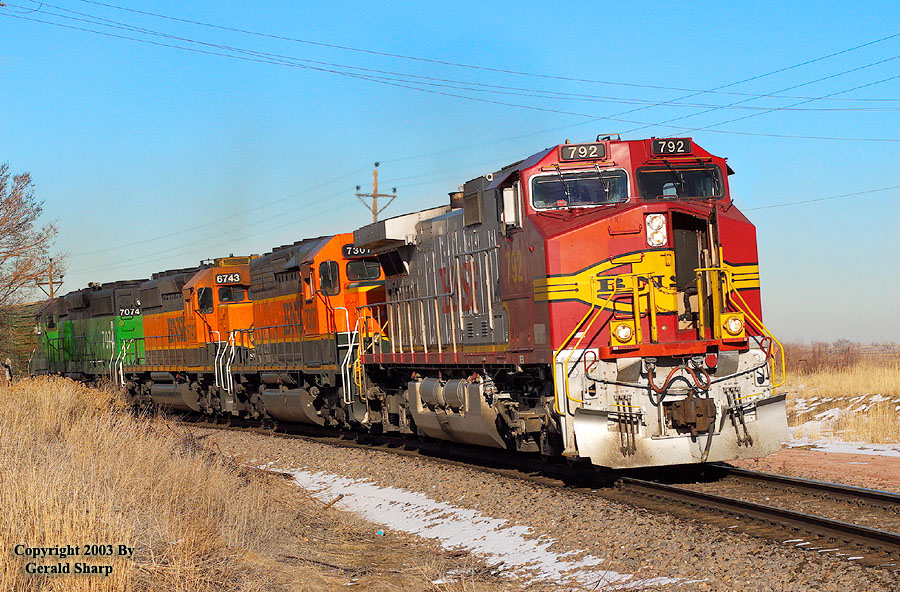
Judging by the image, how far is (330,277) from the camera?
18.8 m

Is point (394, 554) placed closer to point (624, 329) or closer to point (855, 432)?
point (624, 329)

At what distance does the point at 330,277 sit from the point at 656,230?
29.8 feet

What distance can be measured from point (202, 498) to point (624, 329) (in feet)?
16.8

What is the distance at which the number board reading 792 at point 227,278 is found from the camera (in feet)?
80.4

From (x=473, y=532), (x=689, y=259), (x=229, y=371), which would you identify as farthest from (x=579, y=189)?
(x=229, y=371)

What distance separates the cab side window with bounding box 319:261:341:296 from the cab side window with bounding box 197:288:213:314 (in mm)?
7021

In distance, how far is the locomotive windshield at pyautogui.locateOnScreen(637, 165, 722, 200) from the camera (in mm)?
11688

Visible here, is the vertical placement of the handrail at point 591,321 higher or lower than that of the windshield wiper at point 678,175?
lower

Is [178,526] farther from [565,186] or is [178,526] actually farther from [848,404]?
[848,404]

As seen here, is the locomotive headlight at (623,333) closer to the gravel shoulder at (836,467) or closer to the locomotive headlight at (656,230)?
the locomotive headlight at (656,230)

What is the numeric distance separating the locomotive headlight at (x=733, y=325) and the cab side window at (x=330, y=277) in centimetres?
954

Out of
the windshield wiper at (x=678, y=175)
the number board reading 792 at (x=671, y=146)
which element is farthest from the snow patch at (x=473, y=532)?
the number board reading 792 at (x=671, y=146)

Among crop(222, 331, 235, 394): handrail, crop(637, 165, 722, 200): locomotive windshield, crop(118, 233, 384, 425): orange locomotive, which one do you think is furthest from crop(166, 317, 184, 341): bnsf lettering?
crop(637, 165, 722, 200): locomotive windshield

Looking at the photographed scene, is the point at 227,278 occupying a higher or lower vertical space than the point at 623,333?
higher
